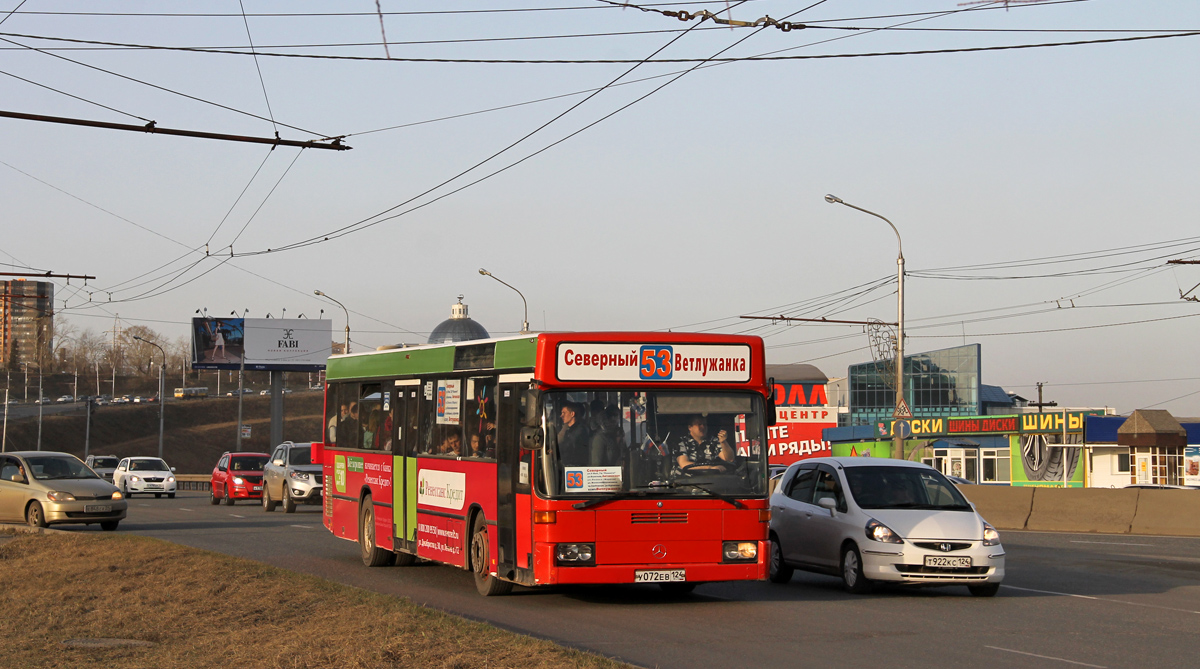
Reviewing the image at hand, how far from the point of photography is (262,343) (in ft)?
302

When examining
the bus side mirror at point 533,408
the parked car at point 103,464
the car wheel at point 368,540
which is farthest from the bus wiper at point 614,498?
the parked car at point 103,464

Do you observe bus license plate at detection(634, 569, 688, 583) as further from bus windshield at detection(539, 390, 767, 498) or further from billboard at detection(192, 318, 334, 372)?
billboard at detection(192, 318, 334, 372)

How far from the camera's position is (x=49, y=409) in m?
128

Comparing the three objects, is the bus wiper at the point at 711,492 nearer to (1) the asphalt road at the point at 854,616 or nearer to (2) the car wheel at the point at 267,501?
(1) the asphalt road at the point at 854,616

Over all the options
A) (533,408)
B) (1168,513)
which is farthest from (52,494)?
(1168,513)

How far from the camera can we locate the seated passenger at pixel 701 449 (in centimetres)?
1200

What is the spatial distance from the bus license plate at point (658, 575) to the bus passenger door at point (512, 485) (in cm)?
105

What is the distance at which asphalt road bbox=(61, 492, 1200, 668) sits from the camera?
30.8 ft

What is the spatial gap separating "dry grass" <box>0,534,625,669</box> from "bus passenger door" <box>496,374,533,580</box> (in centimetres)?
134

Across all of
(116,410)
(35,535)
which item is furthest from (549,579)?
(116,410)

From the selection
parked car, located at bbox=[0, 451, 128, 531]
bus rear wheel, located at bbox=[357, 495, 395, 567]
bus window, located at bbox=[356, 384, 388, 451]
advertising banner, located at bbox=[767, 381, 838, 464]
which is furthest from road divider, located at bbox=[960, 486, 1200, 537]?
advertising banner, located at bbox=[767, 381, 838, 464]

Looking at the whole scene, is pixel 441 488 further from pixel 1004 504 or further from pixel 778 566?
pixel 1004 504

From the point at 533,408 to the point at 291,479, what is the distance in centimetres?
2172

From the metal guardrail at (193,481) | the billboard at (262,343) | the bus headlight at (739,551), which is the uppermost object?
the billboard at (262,343)
